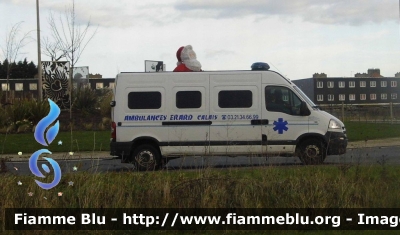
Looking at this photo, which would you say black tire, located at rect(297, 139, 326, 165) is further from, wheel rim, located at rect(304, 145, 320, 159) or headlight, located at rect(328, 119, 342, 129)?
headlight, located at rect(328, 119, 342, 129)

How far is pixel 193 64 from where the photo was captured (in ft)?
51.5

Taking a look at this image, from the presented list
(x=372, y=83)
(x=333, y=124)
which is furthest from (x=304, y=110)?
(x=372, y=83)

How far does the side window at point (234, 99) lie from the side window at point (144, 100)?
152cm

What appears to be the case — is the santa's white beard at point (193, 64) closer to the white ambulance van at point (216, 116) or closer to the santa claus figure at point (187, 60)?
the santa claus figure at point (187, 60)

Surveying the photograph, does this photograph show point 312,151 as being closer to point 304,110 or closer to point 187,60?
point 304,110

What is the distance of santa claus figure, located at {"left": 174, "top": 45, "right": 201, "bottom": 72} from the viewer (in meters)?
15.6

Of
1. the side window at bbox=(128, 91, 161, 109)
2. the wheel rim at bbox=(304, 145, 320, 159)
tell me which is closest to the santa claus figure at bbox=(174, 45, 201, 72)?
the side window at bbox=(128, 91, 161, 109)

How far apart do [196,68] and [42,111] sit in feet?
43.5

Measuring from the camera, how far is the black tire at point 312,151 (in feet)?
44.3

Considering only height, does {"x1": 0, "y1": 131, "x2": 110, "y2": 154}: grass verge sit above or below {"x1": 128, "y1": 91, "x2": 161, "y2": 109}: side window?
below

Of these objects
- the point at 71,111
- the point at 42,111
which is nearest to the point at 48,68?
the point at 71,111

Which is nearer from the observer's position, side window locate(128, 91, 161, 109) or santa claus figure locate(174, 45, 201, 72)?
side window locate(128, 91, 161, 109)

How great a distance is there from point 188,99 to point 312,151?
320cm

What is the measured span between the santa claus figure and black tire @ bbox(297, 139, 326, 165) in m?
3.66
